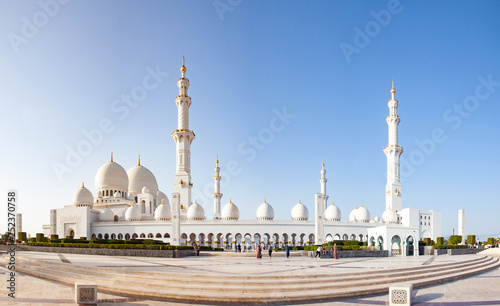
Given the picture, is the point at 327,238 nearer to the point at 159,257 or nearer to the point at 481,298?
the point at 159,257

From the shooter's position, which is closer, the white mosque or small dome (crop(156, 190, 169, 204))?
the white mosque

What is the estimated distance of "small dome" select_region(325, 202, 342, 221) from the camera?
168ft

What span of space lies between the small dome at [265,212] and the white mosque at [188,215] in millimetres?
122

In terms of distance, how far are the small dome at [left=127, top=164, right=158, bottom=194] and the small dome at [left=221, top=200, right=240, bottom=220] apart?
672 inches

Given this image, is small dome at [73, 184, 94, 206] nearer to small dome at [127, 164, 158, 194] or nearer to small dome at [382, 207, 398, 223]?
small dome at [127, 164, 158, 194]

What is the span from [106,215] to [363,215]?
34.6 metres

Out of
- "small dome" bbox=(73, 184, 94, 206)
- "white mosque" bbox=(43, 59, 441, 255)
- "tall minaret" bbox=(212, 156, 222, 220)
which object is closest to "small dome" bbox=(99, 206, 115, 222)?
"white mosque" bbox=(43, 59, 441, 255)

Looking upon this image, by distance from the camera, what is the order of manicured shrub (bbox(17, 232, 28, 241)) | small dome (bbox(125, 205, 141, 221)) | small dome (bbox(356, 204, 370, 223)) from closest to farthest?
manicured shrub (bbox(17, 232, 28, 241)) → small dome (bbox(125, 205, 141, 221)) → small dome (bbox(356, 204, 370, 223))

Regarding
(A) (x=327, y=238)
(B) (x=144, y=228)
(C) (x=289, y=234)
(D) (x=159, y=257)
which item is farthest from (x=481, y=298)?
(B) (x=144, y=228)

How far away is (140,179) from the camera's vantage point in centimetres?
5994

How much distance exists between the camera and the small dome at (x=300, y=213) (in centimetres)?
4956

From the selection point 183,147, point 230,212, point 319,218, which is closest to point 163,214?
point 230,212

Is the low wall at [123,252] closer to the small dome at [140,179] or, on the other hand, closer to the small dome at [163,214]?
the small dome at [163,214]

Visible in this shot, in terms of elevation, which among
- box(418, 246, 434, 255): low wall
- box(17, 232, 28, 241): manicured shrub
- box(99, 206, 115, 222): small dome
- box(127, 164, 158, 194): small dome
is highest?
box(127, 164, 158, 194): small dome
